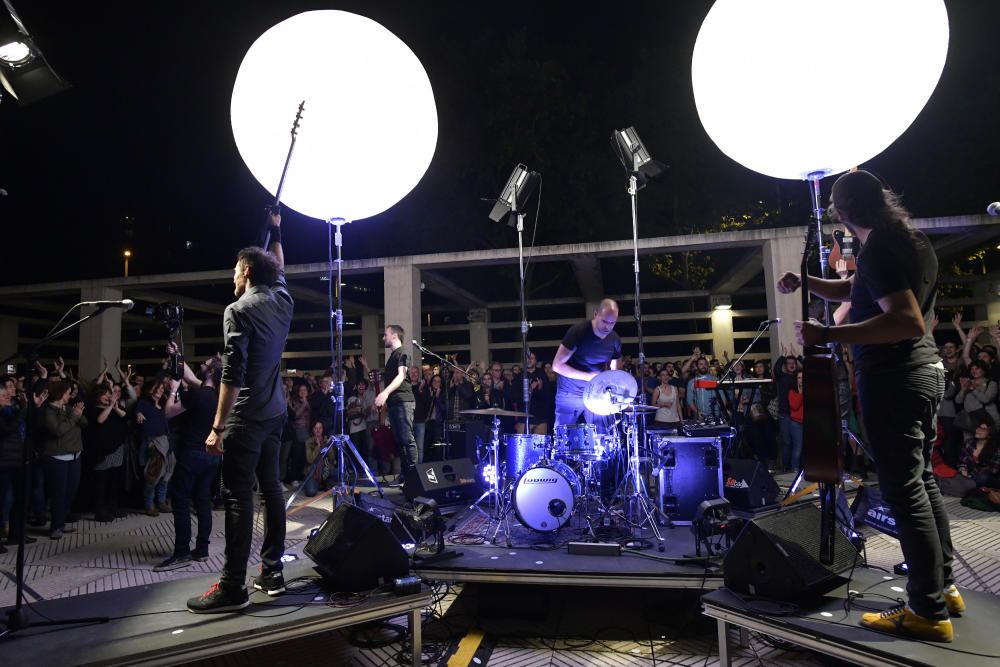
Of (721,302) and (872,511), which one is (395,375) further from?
(721,302)

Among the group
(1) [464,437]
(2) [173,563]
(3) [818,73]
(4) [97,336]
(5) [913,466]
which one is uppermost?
(3) [818,73]

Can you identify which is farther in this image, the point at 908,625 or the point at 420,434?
the point at 420,434

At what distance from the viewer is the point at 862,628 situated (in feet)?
8.72

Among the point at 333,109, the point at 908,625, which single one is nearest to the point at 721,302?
the point at 333,109

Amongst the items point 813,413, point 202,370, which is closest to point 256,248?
point 202,370

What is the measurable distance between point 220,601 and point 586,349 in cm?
397

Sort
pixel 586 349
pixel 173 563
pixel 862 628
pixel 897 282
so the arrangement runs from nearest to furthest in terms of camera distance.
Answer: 1. pixel 897 282
2. pixel 862 628
3. pixel 173 563
4. pixel 586 349

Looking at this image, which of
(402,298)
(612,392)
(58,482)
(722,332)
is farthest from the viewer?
(722,332)

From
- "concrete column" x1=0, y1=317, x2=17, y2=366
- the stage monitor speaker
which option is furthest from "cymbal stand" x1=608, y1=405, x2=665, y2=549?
"concrete column" x1=0, y1=317, x2=17, y2=366

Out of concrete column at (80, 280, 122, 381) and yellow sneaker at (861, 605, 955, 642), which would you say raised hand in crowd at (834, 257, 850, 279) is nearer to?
yellow sneaker at (861, 605, 955, 642)

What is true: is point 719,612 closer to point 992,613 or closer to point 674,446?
point 992,613

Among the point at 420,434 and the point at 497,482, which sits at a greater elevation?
the point at 420,434

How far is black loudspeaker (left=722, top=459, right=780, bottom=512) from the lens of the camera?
18.9 feet

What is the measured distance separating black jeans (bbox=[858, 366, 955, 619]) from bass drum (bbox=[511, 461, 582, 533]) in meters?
2.63
